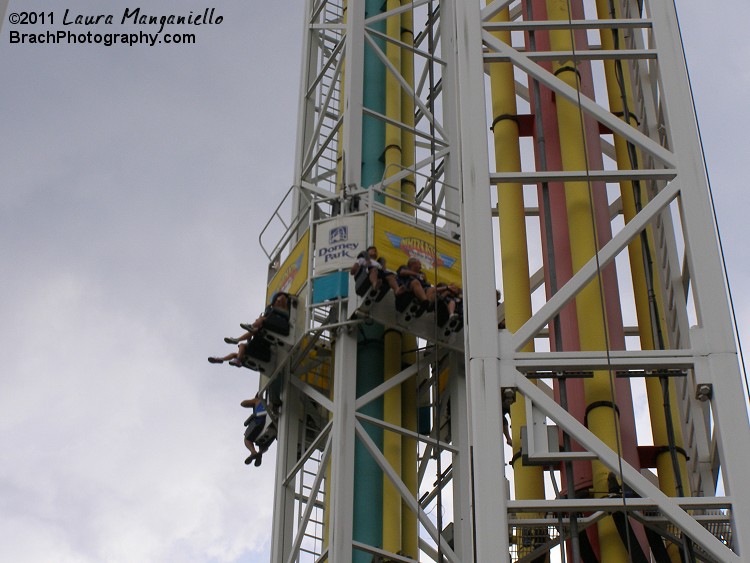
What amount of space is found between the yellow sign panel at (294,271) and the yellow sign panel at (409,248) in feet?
5.55

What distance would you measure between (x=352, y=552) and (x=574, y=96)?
12944 mm

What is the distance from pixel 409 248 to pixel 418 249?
23cm

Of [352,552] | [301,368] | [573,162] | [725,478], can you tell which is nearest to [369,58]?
[301,368]

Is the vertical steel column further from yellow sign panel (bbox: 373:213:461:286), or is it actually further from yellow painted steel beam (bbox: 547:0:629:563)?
yellow sign panel (bbox: 373:213:461:286)

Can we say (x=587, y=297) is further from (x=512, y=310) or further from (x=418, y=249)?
(x=418, y=249)

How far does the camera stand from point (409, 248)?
2684 centimetres

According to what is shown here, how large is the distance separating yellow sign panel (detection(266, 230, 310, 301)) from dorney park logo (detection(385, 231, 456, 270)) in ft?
6.22

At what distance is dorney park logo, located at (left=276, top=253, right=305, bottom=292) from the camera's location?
90.6ft

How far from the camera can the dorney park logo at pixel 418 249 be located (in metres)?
26.8

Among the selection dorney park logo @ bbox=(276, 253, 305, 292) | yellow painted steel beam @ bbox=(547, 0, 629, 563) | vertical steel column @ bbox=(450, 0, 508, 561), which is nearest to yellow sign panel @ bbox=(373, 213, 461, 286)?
dorney park logo @ bbox=(276, 253, 305, 292)

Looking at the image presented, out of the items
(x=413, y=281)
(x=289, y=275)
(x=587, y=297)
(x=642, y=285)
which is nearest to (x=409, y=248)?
(x=413, y=281)

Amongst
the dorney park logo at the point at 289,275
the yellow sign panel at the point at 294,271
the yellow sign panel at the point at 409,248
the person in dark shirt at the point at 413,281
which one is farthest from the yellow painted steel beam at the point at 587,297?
the dorney park logo at the point at 289,275

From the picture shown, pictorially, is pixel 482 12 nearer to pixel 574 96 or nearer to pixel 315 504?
pixel 574 96

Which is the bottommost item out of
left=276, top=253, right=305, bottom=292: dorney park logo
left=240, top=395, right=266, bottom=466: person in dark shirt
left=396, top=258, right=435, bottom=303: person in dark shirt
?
left=240, top=395, right=266, bottom=466: person in dark shirt
